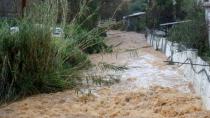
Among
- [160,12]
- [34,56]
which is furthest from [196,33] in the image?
[160,12]

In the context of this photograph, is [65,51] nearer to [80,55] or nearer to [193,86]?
[80,55]

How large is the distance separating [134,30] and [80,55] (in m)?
17.8

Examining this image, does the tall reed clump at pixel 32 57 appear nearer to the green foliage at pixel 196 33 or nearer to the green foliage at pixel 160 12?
the green foliage at pixel 196 33

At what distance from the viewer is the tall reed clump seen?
22.9ft

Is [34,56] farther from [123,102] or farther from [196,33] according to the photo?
[196,33]

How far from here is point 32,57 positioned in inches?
284

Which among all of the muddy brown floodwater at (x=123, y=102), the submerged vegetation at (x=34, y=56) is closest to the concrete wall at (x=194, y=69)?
the muddy brown floodwater at (x=123, y=102)

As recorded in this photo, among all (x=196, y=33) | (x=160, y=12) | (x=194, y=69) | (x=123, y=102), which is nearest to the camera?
(x=123, y=102)

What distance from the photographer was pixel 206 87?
6105 mm

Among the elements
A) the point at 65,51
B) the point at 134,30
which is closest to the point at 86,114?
the point at 65,51

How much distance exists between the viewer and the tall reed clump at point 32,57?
6.98m

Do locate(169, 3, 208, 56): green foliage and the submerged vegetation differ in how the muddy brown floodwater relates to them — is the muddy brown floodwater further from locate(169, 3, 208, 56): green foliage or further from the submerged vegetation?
locate(169, 3, 208, 56): green foliage

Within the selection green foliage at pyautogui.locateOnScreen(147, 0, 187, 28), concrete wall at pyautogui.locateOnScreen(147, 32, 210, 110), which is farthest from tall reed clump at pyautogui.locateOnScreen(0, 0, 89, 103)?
green foliage at pyautogui.locateOnScreen(147, 0, 187, 28)

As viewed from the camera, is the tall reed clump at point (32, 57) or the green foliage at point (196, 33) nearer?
the tall reed clump at point (32, 57)
